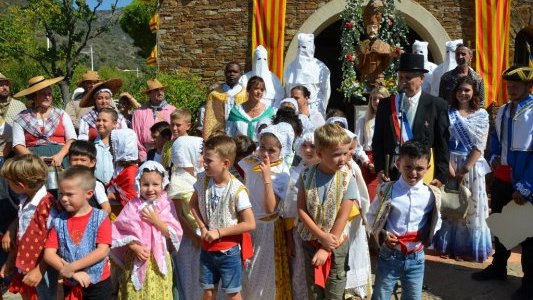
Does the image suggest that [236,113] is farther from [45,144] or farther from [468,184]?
[468,184]

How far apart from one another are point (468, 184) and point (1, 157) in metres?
4.23

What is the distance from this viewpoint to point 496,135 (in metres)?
4.39

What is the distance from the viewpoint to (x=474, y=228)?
4.99m

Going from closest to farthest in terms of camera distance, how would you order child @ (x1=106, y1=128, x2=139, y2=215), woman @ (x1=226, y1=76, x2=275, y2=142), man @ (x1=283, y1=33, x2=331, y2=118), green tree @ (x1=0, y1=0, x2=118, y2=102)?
child @ (x1=106, y1=128, x2=139, y2=215), woman @ (x1=226, y1=76, x2=275, y2=142), man @ (x1=283, y1=33, x2=331, y2=118), green tree @ (x1=0, y1=0, x2=118, y2=102)

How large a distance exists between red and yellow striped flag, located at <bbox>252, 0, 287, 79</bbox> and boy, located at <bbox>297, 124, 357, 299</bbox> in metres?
6.87

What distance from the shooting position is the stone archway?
10.0m

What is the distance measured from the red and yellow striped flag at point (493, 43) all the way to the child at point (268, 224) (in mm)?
6877

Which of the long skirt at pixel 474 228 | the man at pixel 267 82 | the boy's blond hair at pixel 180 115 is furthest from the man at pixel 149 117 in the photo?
the long skirt at pixel 474 228

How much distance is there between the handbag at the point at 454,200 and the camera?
4395mm

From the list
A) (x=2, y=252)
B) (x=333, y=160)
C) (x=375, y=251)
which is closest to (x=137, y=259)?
(x=2, y=252)

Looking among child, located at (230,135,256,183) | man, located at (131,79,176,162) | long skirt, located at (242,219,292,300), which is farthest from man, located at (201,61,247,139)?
long skirt, located at (242,219,292,300)

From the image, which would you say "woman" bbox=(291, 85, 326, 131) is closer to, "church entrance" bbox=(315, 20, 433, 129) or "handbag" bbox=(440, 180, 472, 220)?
"handbag" bbox=(440, 180, 472, 220)

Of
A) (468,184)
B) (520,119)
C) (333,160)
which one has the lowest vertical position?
(468,184)

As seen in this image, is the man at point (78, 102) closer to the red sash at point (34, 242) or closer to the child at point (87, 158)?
the child at point (87, 158)
